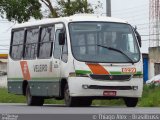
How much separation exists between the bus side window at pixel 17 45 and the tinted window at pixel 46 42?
5.63 feet

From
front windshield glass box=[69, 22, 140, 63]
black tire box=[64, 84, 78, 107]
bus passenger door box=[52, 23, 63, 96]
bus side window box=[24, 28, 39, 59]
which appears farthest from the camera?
bus side window box=[24, 28, 39, 59]

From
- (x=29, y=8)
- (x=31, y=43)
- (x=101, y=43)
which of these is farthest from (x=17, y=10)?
(x=101, y=43)

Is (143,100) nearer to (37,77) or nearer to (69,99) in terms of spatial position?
(37,77)

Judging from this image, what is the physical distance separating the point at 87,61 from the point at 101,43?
69cm

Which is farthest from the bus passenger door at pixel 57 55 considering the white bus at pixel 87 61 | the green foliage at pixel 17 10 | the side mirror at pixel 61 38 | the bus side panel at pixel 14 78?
the green foliage at pixel 17 10

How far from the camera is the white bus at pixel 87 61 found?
19078 mm

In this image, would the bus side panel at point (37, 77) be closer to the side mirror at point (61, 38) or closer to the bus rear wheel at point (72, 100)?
the bus rear wheel at point (72, 100)

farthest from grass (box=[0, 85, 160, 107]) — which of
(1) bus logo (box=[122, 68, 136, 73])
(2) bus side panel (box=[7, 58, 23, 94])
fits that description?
(2) bus side panel (box=[7, 58, 23, 94])

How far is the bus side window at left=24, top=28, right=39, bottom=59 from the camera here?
22.5 meters

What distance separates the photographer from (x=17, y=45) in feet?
79.5

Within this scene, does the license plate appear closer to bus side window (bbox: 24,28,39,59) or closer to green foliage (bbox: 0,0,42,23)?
bus side window (bbox: 24,28,39,59)

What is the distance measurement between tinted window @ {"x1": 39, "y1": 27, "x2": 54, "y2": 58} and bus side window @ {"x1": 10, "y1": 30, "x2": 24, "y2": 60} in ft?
5.63

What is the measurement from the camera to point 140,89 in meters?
19.9

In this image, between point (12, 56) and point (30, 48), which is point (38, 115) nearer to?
point (30, 48)
